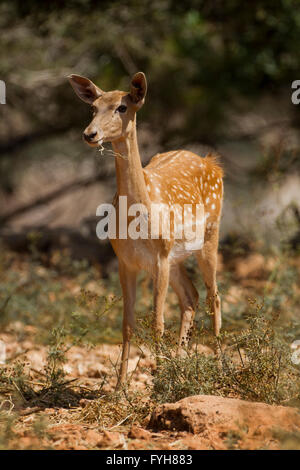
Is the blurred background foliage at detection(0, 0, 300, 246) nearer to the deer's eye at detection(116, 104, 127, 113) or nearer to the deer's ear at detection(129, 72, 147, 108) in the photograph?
the deer's ear at detection(129, 72, 147, 108)

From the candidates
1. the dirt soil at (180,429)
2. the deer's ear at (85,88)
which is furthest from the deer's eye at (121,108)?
the dirt soil at (180,429)

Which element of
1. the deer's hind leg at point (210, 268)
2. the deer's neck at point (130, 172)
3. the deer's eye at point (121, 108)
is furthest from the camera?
the deer's hind leg at point (210, 268)

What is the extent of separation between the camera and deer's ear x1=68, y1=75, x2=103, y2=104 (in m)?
5.11

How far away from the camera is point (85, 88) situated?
5156 mm

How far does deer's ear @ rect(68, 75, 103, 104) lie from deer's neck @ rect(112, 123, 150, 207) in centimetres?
41

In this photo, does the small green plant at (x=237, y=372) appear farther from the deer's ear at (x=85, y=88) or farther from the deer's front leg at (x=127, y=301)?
the deer's ear at (x=85, y=88)

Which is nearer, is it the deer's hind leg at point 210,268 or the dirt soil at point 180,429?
the dirt soil at point 180,429

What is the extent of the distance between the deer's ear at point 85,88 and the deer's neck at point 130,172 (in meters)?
0.41

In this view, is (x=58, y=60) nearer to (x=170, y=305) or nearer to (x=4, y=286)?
(x=4, y=286)

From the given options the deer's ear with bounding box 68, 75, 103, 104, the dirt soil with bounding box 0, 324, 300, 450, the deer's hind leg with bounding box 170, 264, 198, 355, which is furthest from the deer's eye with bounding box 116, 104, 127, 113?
the dirt soil with bounding box 0, 324, 300, 450

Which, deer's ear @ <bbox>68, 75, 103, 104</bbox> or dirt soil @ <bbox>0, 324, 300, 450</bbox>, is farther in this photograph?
deer's ear @ <bbox>68, 75, 103, 104</bbox>

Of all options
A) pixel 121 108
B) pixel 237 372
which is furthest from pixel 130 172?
pixel 237 372

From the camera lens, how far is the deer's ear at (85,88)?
16.8 feet
